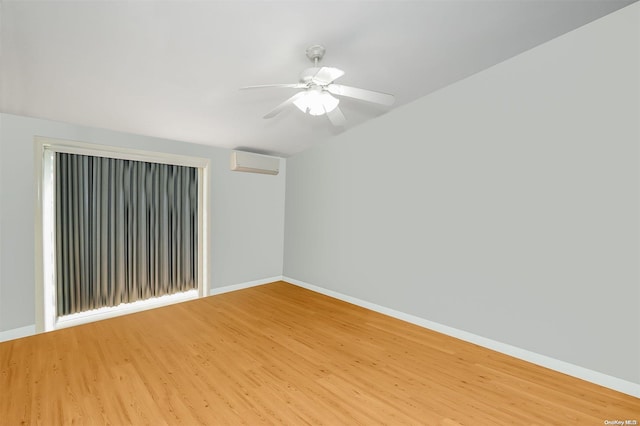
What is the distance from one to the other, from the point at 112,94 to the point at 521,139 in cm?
363

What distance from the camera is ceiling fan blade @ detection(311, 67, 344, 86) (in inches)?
72.5

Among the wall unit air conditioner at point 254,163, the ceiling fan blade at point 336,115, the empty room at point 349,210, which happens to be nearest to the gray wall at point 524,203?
the empty room at point 349,210

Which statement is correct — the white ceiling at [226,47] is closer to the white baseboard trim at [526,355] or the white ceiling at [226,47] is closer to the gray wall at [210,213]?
the gray wall at [210,213]

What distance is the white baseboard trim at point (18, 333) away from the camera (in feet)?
8.97

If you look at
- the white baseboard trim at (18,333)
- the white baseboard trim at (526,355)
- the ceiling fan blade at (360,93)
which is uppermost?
the ceiling fan blade at (360,93)

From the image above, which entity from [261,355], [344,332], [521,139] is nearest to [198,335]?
[261,355]

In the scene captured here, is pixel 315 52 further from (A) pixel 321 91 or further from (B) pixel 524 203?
(B) pixel 524 203

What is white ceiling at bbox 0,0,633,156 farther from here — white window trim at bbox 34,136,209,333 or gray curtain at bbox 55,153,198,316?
gray curtain at bbox 55,153,198,316

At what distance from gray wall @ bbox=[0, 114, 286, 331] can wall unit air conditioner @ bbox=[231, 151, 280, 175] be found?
5.7 inches

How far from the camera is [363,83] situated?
2.81 m

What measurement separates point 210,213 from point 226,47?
250 centimetres

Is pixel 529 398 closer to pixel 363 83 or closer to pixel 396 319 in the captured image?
pixel 396 319

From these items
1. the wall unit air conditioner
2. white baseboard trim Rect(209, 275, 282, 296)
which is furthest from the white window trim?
the wall unit air conditioner

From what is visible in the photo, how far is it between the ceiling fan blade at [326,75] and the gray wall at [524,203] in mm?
1627
